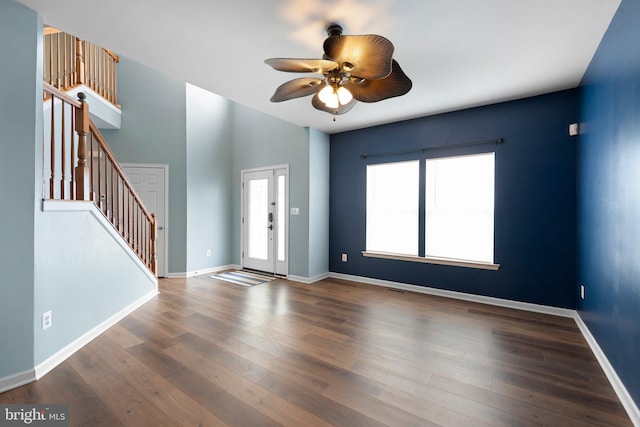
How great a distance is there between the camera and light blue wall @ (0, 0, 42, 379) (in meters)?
1.89

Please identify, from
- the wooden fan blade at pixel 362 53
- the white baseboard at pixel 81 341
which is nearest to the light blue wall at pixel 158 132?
the white baseboard at pixel 81 341

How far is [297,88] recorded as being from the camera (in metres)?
2.25

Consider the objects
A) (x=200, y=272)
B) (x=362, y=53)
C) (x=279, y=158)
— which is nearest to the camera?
(x=362, y=53)

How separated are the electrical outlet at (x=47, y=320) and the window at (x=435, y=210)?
3949 mm

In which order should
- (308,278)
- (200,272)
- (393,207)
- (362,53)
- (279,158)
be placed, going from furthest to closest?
(200,272), (279,158), (308,278), (393,207), (362,53)

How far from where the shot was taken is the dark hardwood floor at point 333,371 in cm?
170

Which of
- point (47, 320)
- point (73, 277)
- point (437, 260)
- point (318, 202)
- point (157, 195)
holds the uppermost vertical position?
point (157, 195)

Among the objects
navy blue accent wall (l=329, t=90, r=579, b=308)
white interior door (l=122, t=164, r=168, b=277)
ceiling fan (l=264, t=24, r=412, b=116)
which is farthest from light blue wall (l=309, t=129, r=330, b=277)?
white interior door (l=122, t=164, r=168, b=277)

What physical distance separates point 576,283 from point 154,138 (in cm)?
661

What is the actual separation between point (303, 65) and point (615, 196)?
8.04ft

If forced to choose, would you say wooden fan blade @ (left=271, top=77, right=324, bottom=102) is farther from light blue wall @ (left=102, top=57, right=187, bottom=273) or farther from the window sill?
light blue wall @ (left=102, top=57, right=187, bottom=273)

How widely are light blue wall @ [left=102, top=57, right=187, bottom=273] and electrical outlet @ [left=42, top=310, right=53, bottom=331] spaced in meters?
2.99

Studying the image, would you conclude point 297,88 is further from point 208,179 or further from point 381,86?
point 208,179

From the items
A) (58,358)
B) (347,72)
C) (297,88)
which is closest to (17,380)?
(58,358)
